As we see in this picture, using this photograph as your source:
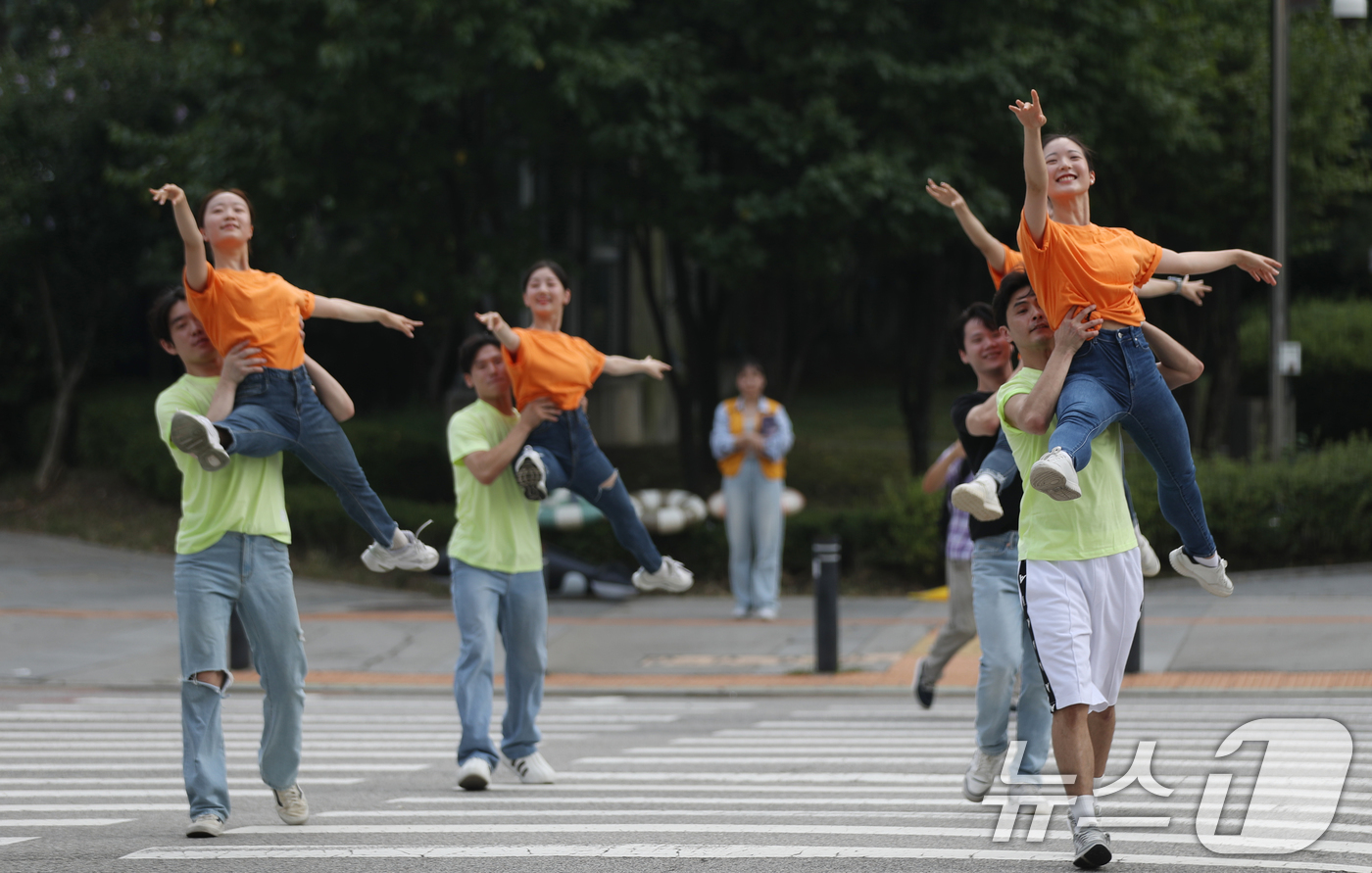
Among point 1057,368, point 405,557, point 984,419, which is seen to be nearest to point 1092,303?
point 1057,368

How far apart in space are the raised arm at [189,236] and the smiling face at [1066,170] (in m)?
2.97

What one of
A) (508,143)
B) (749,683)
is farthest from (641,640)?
(508,143)

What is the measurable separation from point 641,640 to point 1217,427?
11.2 metres

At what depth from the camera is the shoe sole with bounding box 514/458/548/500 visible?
696 centimetres

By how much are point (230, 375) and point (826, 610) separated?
6265 millimetres

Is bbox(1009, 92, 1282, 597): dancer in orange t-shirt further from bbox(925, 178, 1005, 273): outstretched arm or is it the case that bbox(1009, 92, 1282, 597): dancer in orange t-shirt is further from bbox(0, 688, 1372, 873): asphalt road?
bbox(0, 688, 1372, 873): asphalt road

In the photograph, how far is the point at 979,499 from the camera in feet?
17.1

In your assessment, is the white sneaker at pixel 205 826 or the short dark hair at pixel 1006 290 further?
the white sneaker at pixel 205 826

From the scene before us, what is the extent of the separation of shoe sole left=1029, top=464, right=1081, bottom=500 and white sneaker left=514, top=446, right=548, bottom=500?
9.21 ft

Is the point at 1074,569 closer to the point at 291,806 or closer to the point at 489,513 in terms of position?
the point at 489,513

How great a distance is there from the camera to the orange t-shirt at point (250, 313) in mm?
5898

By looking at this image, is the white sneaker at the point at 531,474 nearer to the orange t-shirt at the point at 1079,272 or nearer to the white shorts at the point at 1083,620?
the white shorts at the point at 1083,620

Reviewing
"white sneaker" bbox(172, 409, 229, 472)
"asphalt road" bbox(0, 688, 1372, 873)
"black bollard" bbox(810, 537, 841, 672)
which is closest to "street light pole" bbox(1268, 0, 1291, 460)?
"black bollard" bbox(810, 537, 841, 672)

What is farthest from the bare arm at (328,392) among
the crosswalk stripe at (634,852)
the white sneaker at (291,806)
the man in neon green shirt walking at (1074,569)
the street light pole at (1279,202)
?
the street light pole at (1279,202)
